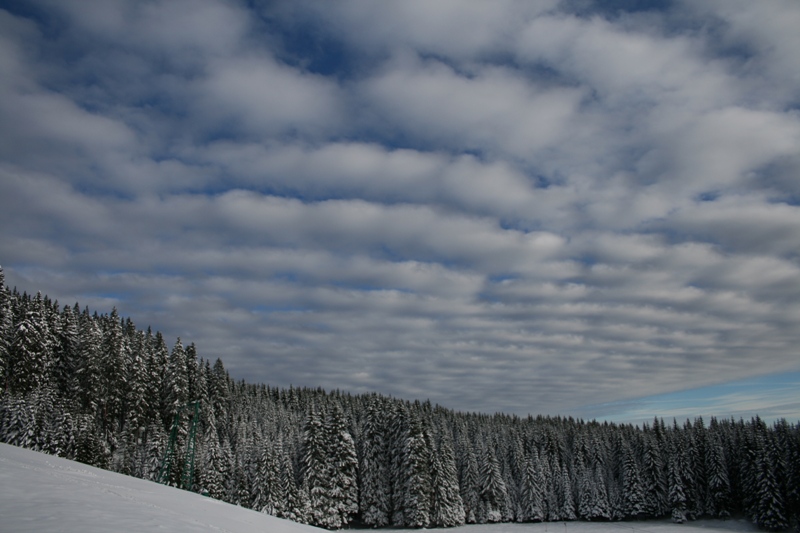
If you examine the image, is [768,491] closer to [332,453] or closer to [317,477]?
[332,453]

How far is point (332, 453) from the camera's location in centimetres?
6775

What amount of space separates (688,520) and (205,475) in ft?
271

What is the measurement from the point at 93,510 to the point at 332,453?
54.9 m

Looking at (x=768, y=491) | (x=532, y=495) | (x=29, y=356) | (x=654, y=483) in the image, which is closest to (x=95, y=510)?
(x=29, y=356)

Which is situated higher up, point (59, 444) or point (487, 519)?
point (59, 444)

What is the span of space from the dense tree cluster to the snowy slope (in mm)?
40315

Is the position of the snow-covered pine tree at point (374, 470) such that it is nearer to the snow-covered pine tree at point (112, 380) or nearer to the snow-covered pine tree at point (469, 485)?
the snow-covered pine tree at point (469, 485)

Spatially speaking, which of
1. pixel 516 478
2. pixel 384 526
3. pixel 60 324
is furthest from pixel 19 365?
pixel 516 478

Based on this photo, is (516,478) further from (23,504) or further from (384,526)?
(23,504)

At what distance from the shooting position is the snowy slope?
1317 cm

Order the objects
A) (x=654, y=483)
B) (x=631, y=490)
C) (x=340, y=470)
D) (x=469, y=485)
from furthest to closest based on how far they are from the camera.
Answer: (x=654, y=483)
(x=631, y=490)
(x=469, y=485)
(x=340, y=470)

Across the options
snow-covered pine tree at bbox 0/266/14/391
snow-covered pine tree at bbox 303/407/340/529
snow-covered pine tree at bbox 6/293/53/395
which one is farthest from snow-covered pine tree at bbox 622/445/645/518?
snow-covered pine tree at bbox 0/266/14/391

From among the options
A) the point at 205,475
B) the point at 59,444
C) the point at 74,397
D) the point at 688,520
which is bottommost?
the point at 688,520

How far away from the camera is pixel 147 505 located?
65.1 ft
